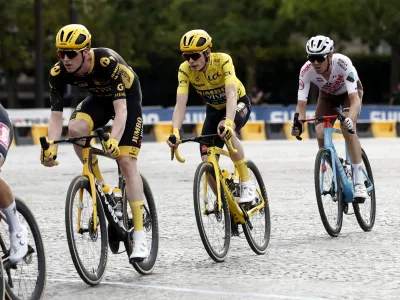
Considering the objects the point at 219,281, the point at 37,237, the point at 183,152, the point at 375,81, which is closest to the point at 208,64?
the point at 219,281

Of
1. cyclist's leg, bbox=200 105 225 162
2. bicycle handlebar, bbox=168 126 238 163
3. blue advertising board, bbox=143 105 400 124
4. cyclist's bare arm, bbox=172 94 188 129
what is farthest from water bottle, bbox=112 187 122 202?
blue advertising board, bbox=143 105 400 124

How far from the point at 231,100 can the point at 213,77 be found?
36 cm

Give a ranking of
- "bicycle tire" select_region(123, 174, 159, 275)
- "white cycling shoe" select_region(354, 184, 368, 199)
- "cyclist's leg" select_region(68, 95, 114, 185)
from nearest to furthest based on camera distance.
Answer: "cyclist's leg" select_region(68, 95, 114, 185) → "bicycle tire" select_region(123, 174, 159, 275) → "white cycling shoe" select_region(354, 184, 368, 199)

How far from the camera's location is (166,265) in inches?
348

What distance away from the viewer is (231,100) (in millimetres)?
9227

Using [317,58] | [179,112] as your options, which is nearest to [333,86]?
[317,58]

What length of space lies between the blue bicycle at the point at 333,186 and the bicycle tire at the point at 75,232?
9.16 feet

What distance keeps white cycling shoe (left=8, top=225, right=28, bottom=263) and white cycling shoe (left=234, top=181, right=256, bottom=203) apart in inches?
119

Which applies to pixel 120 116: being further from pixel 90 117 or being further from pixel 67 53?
pixel 67 53

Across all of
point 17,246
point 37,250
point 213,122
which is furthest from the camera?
point 213,122

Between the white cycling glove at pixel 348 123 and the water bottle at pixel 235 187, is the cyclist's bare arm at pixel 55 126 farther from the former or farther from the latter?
the white cycling glove at pixel 348 123

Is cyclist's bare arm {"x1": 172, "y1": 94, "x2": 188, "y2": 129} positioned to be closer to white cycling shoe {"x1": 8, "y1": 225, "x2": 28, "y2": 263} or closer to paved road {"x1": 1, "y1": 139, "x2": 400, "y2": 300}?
paved road {"x1": 1, "y1": 139, "x2": 400, "y2": 300}

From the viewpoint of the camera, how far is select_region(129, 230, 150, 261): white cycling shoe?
820 centimetres

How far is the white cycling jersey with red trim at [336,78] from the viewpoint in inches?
418
